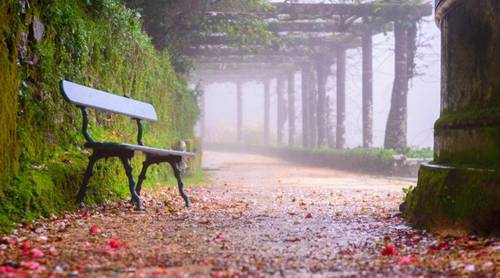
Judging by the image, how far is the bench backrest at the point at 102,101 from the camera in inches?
218

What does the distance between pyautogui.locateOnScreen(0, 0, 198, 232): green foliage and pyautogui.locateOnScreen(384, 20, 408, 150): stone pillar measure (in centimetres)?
1099

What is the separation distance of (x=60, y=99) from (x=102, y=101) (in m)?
0.47

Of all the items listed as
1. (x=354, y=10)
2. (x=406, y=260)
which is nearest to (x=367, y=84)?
(x=354, y=10)

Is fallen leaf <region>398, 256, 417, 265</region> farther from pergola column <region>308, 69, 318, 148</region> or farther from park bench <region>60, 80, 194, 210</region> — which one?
pergola column <region>308, 69, 318, 148</region>

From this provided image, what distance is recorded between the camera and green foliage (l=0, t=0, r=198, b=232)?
4805 mm

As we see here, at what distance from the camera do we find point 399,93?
18188 mm

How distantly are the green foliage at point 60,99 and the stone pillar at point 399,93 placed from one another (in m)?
11.0

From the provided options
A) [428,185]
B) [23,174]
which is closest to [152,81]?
[23,174]

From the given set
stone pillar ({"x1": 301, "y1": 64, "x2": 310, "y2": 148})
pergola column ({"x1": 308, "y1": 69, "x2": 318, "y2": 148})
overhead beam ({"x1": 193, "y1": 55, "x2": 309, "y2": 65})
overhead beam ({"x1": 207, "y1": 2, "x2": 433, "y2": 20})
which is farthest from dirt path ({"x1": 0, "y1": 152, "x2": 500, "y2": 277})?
stone pillar ({"x1": 301, "y1": 64, "x2": 310, "y2": 148})

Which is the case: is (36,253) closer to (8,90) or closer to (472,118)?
(8,90)

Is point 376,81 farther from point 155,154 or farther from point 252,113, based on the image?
point 155,154

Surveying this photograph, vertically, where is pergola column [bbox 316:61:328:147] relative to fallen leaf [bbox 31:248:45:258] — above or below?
above

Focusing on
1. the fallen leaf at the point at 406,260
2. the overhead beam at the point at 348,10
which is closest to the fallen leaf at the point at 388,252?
the fallen leaf at the point at 406,260

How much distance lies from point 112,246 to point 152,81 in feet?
24.2
